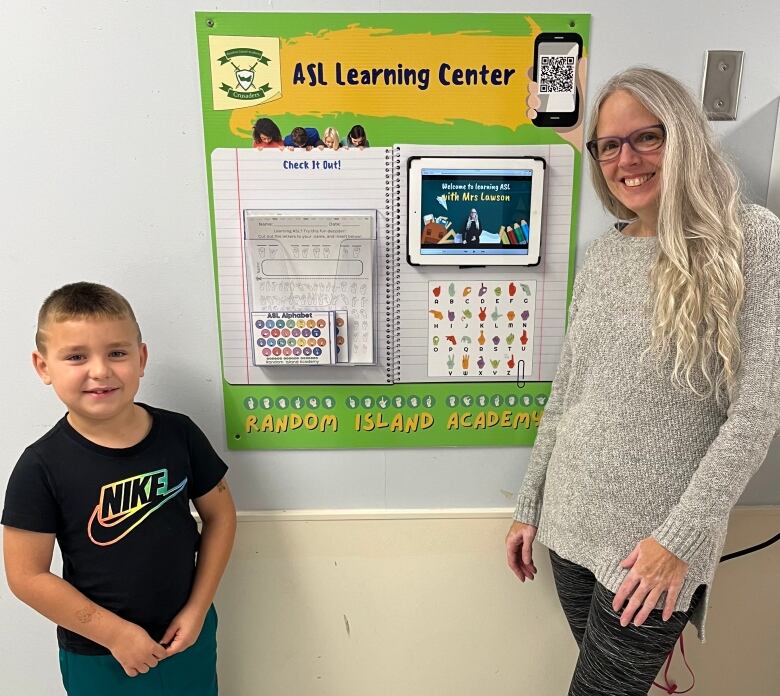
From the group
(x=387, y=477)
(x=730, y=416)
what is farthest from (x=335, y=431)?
(x=730, y=416)

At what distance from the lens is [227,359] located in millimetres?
1311

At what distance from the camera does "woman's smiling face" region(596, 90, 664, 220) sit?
3.25 ft

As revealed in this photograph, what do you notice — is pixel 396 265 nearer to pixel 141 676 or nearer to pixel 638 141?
pixel 638 141

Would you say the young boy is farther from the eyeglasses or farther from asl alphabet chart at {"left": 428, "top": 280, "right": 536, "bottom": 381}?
the eyeglasses

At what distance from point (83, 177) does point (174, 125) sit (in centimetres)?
22

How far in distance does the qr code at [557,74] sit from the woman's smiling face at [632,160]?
197 mm

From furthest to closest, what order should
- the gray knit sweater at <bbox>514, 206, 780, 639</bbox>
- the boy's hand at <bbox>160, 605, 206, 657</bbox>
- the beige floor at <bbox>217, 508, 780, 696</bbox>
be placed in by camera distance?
the beige floor at <bbox>217, 508, 780, 696</bbox> < the boy's hand at <bbox>160, 605, 206, 657</bbox> < the gray knit sweater at <bbox>514, 206, 780, 639</bbox>

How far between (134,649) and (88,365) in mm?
518

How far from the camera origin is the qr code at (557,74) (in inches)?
47.3

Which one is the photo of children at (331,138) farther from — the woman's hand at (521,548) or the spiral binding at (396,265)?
the woman's hand at (521,548)

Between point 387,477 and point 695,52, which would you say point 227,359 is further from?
point 695,52

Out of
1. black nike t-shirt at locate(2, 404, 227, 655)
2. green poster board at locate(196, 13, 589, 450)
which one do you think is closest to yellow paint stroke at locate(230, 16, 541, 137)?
green poster board at locate(196, 13, 589, 450)

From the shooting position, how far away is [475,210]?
1.24 metres

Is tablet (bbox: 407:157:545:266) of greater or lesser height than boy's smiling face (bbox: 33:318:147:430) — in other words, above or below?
above
